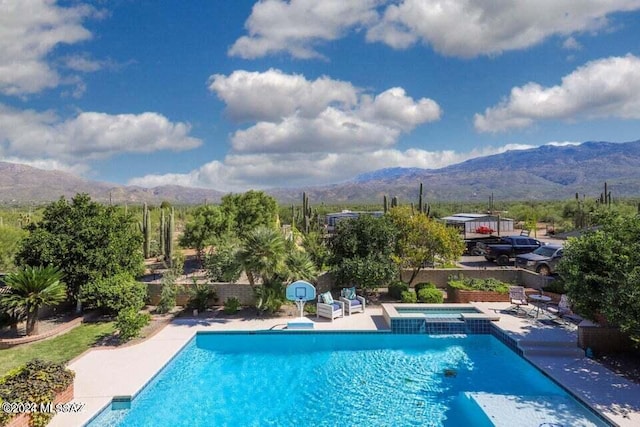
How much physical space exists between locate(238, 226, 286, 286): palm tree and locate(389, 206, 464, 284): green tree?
525cm

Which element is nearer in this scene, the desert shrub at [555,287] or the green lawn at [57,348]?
the green lawn at [57,348]

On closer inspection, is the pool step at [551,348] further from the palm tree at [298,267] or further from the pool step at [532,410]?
the palm tree at [298,267]

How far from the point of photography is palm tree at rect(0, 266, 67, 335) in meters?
11.9

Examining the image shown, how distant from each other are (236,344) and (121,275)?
545 centimetres

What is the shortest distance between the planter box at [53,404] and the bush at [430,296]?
12299 millimetres

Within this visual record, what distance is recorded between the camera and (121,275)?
14.9 m

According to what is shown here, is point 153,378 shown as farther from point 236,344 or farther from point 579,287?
point 579,287

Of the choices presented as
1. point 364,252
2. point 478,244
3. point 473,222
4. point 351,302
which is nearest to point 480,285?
point 364,252

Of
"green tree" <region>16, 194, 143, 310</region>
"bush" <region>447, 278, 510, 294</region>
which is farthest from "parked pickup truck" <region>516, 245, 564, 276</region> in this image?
"green tree" <region>16, 194, 143, 310</region>

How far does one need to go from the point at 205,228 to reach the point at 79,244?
1121cm

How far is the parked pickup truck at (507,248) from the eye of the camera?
23.0 metres

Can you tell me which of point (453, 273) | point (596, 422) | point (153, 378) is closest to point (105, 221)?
point (153, 378)

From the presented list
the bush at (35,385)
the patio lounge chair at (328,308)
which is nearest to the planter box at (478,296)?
the patio lounge chair at (328,308)

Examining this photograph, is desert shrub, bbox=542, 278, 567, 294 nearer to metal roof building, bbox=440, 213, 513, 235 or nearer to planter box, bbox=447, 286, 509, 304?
planter box, bbox=447, 286, 509, 304
